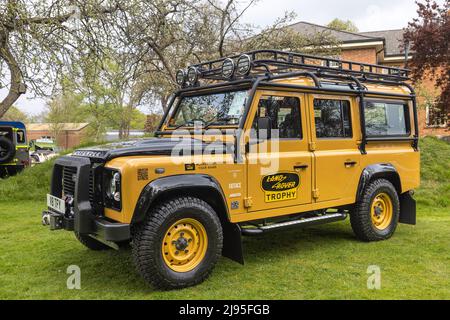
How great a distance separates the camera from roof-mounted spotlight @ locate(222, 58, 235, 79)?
5070 millimetres

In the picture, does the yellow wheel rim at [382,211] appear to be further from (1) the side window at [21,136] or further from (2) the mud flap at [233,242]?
(1) the side window at [21,136]

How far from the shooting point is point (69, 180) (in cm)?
469

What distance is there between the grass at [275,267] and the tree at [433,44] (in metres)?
7.57

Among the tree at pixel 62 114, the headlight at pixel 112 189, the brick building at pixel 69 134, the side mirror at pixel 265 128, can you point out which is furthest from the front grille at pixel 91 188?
the brick building at pixel 69 134

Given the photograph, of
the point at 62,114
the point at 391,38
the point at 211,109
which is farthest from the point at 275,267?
the point at 62,114

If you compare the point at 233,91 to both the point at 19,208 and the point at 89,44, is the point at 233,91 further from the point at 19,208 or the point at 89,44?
the point at 19,208

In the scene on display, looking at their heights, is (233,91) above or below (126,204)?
above

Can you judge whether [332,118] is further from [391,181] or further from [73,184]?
[73,184]

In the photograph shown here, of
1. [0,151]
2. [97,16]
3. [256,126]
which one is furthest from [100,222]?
[0,151]

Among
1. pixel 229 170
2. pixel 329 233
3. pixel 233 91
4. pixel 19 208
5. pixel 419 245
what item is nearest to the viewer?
pixel 229 170

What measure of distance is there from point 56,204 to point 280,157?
8.77 feet

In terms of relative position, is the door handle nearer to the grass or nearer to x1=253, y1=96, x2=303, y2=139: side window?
x1=253, y1=96, x2=303, y2=139: side window
